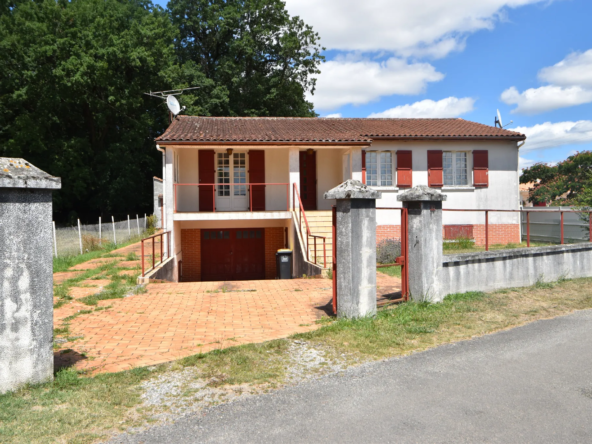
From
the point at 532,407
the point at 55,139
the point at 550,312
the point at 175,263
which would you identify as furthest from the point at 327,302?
the point at 55,139

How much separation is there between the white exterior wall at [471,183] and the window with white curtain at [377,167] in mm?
228

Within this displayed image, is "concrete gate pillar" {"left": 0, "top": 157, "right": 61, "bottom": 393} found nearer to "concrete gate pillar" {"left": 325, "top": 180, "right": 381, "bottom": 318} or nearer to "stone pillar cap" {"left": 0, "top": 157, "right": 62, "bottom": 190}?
"stone pillar cap" {"left": 0, "top": 157, "right": 62, "bottom": 190}

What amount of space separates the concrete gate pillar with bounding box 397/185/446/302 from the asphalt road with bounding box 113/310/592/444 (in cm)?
205

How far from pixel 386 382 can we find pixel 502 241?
15.1 meters

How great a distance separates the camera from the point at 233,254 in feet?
58.8

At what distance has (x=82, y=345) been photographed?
5.93 meters

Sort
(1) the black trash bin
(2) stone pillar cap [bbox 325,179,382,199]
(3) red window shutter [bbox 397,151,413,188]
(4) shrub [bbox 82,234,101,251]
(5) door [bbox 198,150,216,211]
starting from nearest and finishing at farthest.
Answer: (2) stone pillar cap [bbox 325,179,382,199]
(1) the black trash bin
(5) door [bbox 198,150,216,211]
(3) red window shutter [bbox 397,151,413,188]
(4) shrub [bbox 82,234,101,251]

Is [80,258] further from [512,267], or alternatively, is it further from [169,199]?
[512,267]

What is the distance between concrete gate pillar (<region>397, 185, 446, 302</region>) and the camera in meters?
7.36

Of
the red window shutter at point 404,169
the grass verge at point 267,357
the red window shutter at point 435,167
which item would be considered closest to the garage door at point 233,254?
the red window shutter at point 404,169

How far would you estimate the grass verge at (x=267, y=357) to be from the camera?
3754 mm

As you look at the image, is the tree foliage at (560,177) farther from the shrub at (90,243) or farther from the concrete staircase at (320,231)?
the shrub at (90,243)

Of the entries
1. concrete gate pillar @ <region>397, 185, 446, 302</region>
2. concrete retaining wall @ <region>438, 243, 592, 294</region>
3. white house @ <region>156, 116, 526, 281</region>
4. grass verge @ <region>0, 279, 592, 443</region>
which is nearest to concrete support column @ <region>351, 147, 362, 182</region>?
white house @ <region>156, 116, 526, 281</region>

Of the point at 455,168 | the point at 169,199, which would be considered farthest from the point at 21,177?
the point at 455,168
